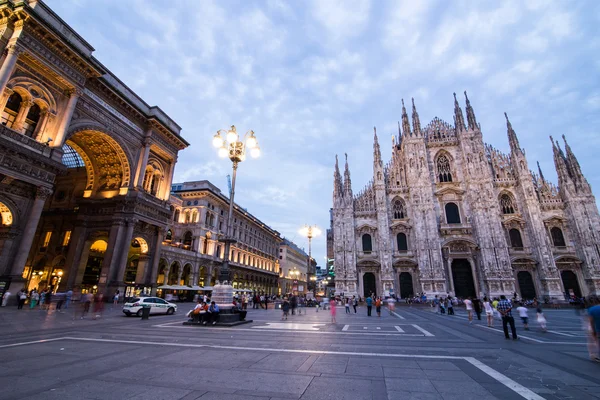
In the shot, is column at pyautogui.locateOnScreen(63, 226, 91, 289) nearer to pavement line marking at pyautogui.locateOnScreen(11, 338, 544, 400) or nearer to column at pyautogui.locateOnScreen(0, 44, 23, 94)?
column at pyautogui.locateOnScreen(0, 44, 23, 94)

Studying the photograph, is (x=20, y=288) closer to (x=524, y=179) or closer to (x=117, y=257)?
(x=117, y=257)

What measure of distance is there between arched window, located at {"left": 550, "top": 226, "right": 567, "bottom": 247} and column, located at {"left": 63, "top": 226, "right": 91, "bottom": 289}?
52353 millimetres

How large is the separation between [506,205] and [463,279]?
11.5 meters

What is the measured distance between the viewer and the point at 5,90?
17391 mm

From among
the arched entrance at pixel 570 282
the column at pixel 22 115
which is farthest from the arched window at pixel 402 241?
the column at pixel 22 115

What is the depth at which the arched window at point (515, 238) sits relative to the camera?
35.4 m

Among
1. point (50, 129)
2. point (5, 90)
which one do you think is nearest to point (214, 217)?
point (50, 129)

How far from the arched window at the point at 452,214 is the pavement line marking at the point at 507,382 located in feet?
116

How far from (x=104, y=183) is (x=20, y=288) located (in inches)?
494

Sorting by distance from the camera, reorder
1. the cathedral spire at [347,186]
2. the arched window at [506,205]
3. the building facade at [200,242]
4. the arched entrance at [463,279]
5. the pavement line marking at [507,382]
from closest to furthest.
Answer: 1. the pavement line marking at [507,382]
2. the arched entrance at [463,279]
3. the building facade at [200,242]
4. the arched window at [506,205]
5. the cathedral spire at [347,186]

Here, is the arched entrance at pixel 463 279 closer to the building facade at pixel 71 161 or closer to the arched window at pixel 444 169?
the arched window at pixel 444 169

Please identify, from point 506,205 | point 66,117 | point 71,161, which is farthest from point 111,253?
point 506,205

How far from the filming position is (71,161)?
33156 millimetres

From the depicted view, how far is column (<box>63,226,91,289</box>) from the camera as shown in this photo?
81.5ft
